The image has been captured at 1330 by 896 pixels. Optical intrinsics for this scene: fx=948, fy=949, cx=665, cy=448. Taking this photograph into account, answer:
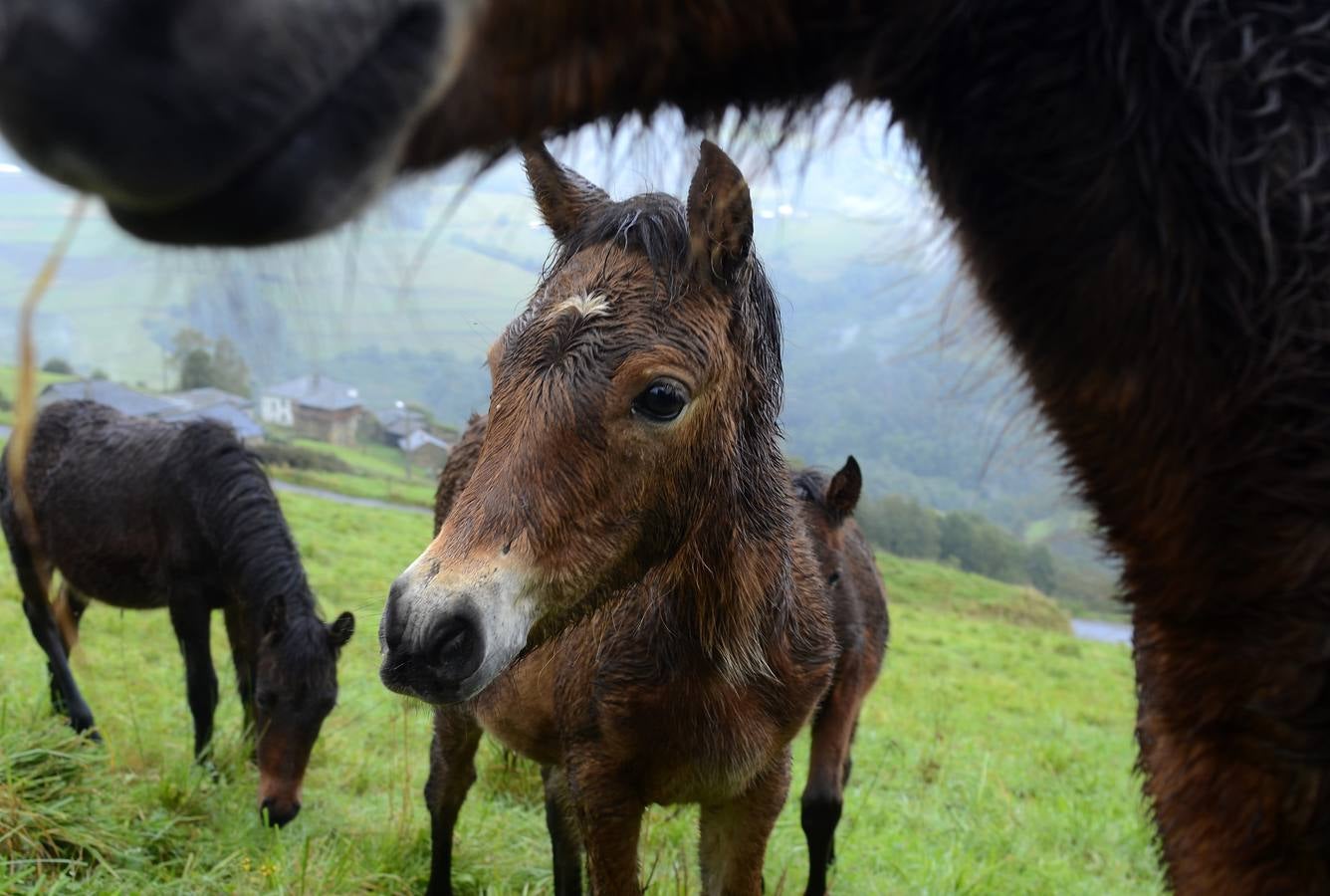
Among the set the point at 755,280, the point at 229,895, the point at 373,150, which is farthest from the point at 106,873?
the point at 373,150

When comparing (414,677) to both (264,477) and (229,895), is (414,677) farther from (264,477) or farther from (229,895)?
(264,477)

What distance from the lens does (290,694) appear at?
16.5 feet

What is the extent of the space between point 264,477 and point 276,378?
16.7 ft

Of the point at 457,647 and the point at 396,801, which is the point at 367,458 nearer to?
the point at 396,801

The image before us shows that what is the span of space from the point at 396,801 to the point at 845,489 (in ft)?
9.50

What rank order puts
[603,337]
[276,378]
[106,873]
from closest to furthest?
[276,378] → [603,337] → [106,873]

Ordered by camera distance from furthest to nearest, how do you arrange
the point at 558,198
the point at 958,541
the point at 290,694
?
1. the point at 958,541
2. the point at 290,694
3. the point at 558,198

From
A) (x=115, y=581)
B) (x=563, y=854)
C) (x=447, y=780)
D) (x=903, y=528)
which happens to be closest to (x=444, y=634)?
(x=563, y=854)

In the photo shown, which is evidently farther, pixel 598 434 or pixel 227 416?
pixel 227 416

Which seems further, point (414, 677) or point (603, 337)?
point (603, 337)

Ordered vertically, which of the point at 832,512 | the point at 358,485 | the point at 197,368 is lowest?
the point at 832,512

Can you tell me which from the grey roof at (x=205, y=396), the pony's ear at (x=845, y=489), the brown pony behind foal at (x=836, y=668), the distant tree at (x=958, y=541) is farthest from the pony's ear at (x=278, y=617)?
the distant tree at (x=958, y=541)

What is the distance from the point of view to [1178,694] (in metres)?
1.27

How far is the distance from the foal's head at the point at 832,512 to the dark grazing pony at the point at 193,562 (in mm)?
2622
